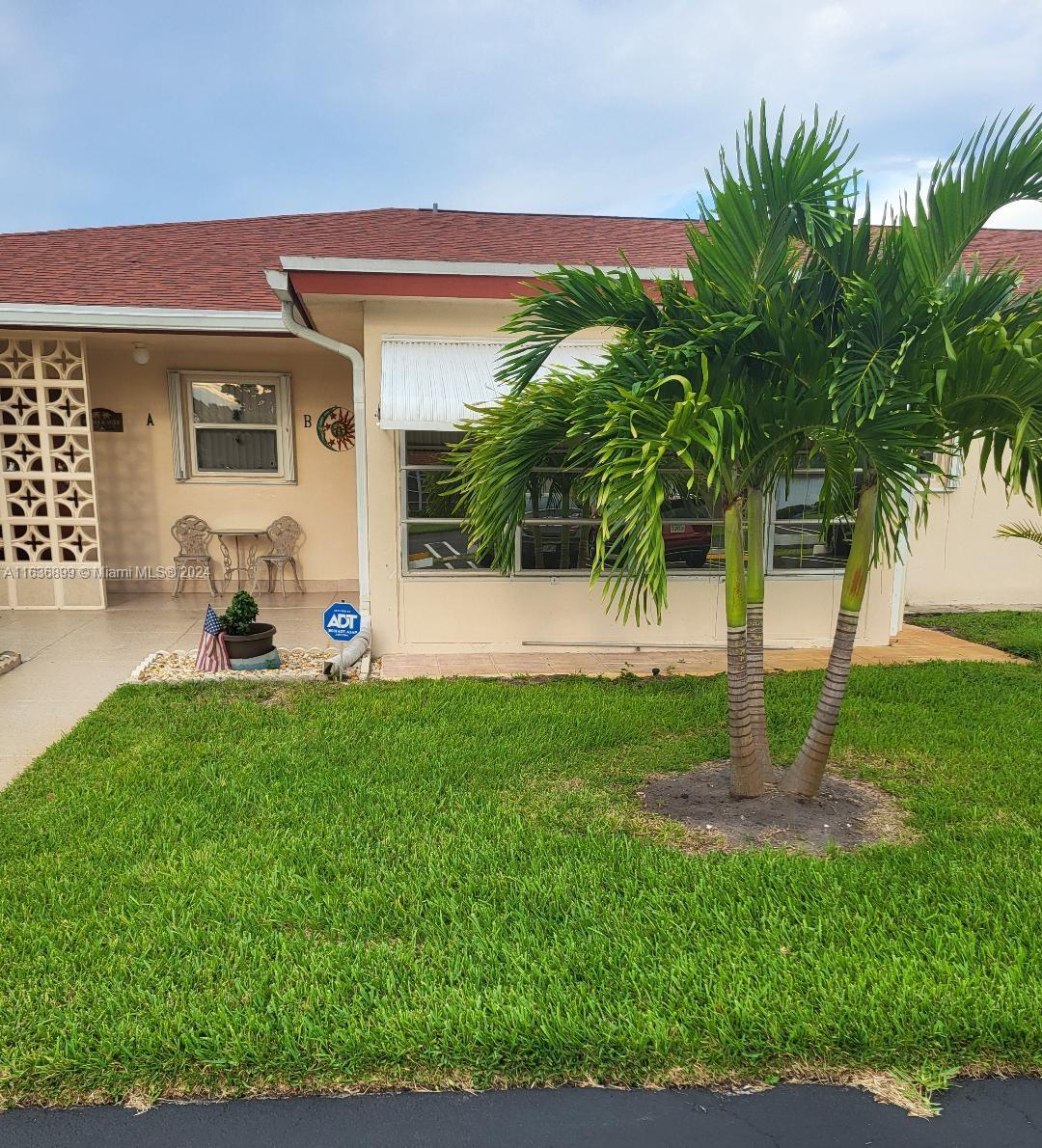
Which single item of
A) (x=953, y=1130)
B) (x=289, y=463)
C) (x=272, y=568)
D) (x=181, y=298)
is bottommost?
(x=953, y=1130)

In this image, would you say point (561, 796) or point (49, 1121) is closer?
point (49, 1121)

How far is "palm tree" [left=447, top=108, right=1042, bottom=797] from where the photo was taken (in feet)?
11.0

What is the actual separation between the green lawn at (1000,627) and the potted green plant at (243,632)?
25.4 feet

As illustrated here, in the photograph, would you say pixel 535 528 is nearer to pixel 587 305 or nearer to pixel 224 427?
pixel 587 305

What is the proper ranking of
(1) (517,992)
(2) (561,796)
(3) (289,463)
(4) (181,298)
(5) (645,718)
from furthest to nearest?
(3) (289,463)
(4) (181,298)
(5) (645,718)
(2) (561,796)
(1) (517,992)

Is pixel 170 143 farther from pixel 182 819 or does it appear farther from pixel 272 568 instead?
pixel 182 819

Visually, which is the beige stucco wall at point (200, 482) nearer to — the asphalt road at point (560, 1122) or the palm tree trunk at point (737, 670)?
the palm tree trunk at point (737, 670)

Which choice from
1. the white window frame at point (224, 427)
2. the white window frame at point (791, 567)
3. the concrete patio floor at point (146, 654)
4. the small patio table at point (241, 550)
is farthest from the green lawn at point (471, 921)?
the white window frame at point (224, 427)

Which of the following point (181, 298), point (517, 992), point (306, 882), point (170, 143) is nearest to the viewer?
point (517, 992)

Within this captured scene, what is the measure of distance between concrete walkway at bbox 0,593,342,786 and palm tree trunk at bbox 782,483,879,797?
15.7ft

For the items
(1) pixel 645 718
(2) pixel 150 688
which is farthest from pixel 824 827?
(2) pixel 150 688

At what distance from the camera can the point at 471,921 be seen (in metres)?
3.08

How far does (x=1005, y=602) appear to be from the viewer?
11.2 meters

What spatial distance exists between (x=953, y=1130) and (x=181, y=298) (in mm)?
10348
